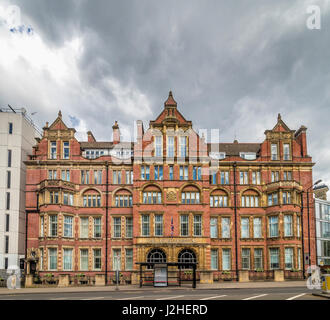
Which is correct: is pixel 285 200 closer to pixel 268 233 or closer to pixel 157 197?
pixel 268 233

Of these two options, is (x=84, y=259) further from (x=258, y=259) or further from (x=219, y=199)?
(x=258, y=259)

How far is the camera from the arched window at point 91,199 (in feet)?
175


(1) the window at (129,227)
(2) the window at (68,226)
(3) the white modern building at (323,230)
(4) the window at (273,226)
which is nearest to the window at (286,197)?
(4) the window at (273,226)

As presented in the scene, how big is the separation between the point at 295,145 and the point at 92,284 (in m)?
32.7

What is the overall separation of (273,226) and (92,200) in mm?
24230

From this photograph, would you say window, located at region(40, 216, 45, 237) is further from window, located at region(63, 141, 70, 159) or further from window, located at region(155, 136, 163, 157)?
window, located at region(155, 136, 163, 157)

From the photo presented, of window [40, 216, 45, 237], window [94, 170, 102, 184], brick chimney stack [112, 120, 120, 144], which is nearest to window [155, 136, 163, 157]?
window [94, 170, 102, 184]

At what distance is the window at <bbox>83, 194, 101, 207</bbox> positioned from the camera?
5322 cm

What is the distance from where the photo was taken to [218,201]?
179 feet

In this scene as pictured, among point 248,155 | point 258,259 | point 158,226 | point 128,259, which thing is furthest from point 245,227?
point 128,259

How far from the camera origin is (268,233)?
5362 centimetres

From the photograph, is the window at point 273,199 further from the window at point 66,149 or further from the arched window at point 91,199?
the window at point 66,149
